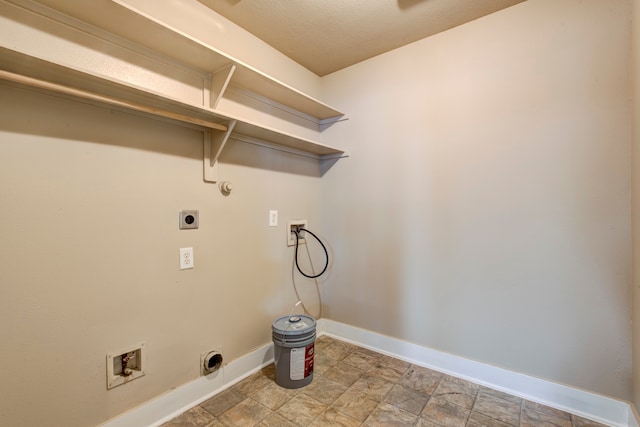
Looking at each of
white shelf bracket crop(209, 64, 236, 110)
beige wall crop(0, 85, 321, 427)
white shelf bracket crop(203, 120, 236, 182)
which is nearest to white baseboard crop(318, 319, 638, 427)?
beige wall crop(0, 85, 321, 427)

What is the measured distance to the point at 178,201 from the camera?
64.7 inches

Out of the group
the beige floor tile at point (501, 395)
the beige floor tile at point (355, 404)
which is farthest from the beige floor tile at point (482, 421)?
the beige floor tile at point (355, 404)

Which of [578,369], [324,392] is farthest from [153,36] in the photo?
[578,369]

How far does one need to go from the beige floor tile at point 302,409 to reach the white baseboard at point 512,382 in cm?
81

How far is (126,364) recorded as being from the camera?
57.3 inches

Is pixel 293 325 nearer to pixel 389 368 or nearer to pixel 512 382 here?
pixel 389 368

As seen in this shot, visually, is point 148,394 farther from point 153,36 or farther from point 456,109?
point 456,109

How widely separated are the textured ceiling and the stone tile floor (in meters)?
2.43

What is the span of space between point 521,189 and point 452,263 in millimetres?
643

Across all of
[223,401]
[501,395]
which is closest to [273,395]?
[223,401]

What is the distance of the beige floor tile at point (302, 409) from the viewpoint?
1.58 meters

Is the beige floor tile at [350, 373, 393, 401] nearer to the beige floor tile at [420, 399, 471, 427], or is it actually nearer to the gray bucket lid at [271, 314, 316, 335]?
the beige floor tile at [420, 399, 471, 427]

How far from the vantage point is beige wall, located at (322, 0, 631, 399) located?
1.55 m

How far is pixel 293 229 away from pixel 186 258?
94 centimetres
